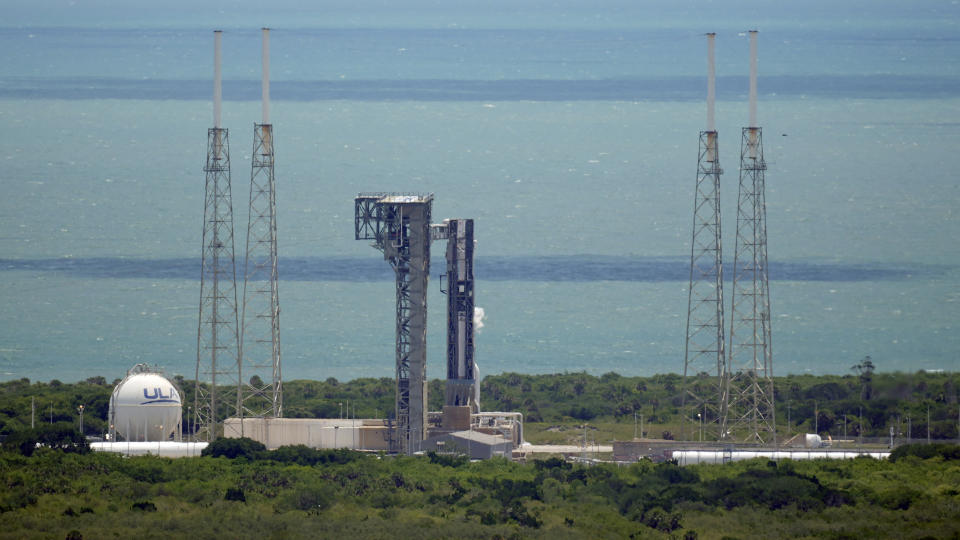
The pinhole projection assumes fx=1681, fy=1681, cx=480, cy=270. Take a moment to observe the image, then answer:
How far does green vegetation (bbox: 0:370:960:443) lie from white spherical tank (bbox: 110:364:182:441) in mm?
7062

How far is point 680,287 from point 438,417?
90.8 meters

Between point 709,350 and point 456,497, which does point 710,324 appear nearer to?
point 709,350

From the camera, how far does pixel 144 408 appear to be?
230ft

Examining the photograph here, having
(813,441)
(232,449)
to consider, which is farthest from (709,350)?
(232,449)

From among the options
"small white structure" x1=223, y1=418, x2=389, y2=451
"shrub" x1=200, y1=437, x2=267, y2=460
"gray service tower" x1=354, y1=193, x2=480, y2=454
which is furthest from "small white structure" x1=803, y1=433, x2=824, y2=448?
"shrub" x1=200, y1=437, x2=267, y2=460

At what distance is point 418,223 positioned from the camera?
69.2 metres

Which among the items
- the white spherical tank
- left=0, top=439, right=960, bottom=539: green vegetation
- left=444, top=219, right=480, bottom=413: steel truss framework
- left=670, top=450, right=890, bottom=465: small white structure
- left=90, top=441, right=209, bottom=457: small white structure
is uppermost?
left=444, top=219, right=480, bottom=413: steel truss framework

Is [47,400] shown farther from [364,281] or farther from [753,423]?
[364,281]

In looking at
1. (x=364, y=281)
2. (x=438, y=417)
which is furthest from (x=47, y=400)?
(x=364, y=281)

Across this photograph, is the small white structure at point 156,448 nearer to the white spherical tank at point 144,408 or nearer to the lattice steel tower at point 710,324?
the white spherical tank at point 144,408

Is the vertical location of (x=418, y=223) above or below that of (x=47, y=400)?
above

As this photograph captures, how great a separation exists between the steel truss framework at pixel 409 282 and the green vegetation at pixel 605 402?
12331mm

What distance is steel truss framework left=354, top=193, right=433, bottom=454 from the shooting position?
225 ft

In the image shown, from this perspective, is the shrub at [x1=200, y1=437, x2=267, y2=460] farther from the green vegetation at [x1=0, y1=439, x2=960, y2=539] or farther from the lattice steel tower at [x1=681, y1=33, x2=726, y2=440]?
the lattice steel tower at [x1=681, y1=33, x2=726, y2=440]
